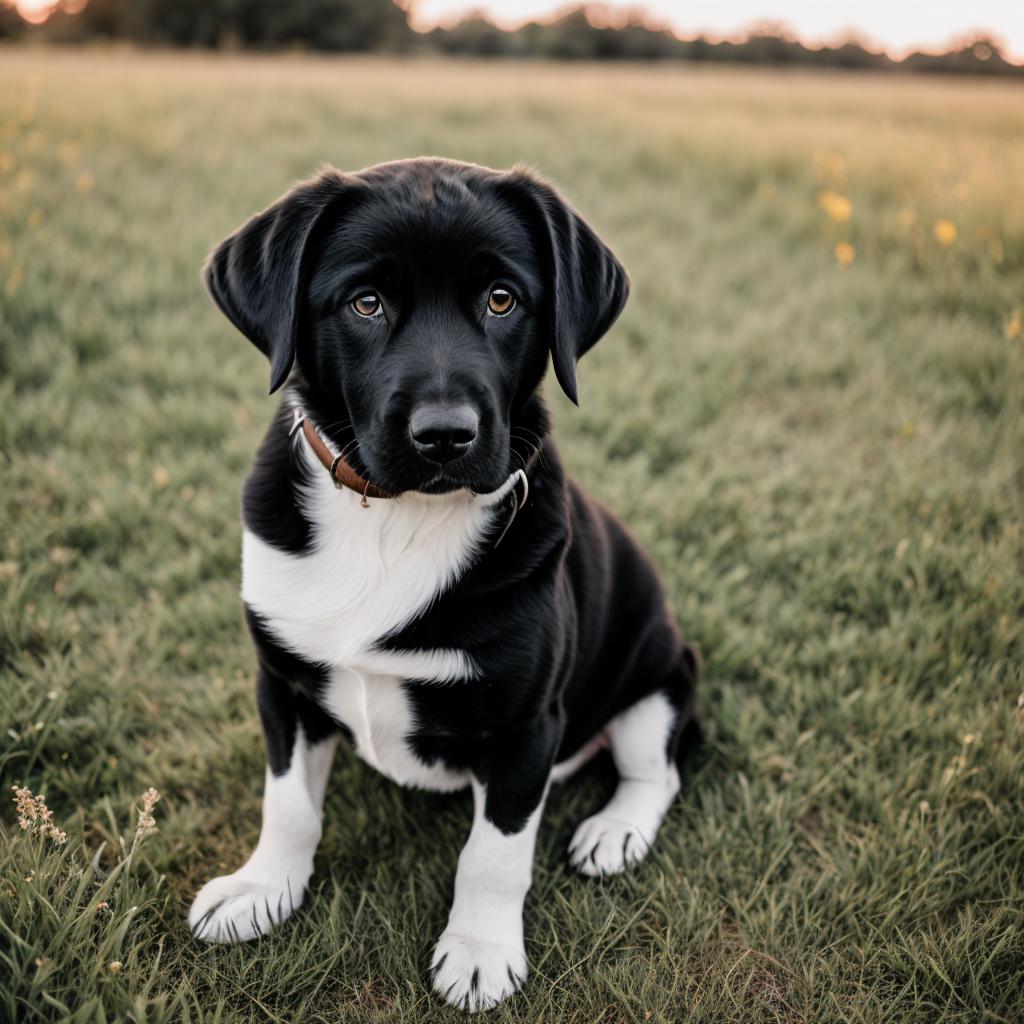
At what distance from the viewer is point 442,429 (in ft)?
5.86

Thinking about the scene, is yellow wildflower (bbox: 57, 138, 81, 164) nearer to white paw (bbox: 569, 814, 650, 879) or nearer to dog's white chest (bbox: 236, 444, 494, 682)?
dog's white chest (bbox: 236, 444, 494, 682)

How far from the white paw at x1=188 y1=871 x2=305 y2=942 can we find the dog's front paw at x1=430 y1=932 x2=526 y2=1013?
39 centimetres

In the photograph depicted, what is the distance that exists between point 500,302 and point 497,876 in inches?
53.1

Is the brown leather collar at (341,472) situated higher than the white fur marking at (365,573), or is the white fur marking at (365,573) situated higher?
the brown leather collar at (341,472)

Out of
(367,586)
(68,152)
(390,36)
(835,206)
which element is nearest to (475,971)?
(367,586)

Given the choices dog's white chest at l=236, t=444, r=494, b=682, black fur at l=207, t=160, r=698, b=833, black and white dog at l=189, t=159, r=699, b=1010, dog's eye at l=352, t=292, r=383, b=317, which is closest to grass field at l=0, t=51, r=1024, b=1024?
black and white dog at l=189, t=159, r=699, b=1010

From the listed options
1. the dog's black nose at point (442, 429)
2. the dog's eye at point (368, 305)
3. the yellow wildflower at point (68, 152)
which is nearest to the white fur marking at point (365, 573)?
the dog's black nose at point (442, 429)

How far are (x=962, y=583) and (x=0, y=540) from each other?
357cm

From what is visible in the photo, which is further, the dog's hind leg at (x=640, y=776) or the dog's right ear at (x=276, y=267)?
the dog's hind leg at (x=640, y=776)

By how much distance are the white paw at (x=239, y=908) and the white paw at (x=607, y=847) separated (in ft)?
2.43

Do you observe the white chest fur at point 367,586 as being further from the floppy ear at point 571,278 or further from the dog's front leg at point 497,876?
the floppy ear at point 571,278

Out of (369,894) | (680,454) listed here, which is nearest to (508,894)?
(369,894)

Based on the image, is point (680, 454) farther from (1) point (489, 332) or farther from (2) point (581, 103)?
(2) point (581, 103)

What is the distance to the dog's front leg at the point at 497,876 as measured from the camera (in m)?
2.04
